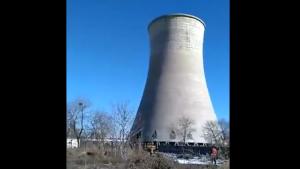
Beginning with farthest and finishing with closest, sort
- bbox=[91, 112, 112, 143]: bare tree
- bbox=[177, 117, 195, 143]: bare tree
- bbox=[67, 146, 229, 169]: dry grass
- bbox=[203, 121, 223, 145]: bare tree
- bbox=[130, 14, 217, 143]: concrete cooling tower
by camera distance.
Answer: bbox=[177, 117, 195, 143]: bare tree < bbox=[130, 14, 217, 143]: concrete cooling tower < bbox=[203, 121, 223, 145]: bare tree < bbox=[91, 112, 112, 143]: bare tree < bbox=[67, 146, 229, 169]: dry grass

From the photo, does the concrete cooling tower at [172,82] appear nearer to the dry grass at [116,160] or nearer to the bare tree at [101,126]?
the bare tree at [101,126]

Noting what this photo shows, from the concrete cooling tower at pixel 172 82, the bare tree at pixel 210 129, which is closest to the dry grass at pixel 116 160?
the concrete cooling tower at pixel 172 82

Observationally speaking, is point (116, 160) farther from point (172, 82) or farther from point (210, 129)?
point (210, 129)

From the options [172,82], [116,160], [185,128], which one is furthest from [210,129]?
[116,160]

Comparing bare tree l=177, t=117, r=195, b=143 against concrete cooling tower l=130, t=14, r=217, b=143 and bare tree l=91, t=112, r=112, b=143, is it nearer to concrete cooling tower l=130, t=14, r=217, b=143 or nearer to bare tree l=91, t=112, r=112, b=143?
concrete cooling tower l=130, t=14, r=217, b=143

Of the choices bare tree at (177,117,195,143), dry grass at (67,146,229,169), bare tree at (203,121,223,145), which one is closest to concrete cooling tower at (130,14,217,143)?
bare tree at (177,117,195,143)
